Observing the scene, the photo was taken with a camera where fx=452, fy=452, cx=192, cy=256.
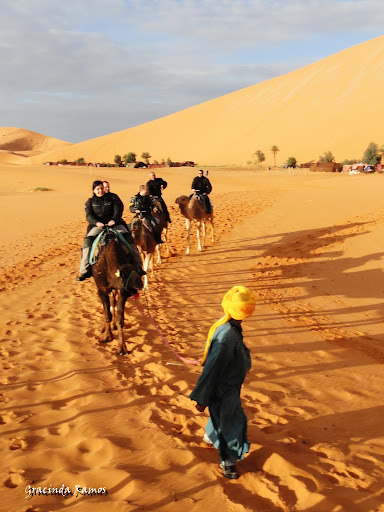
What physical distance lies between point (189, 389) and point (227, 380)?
201 centimetres

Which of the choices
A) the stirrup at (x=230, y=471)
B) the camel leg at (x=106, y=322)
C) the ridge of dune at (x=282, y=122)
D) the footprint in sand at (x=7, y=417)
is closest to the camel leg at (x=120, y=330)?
the camel leg at (x=106, y=322)

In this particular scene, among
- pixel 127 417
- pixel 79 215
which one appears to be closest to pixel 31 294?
pixel 127 417

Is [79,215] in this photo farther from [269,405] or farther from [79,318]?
[269,405]

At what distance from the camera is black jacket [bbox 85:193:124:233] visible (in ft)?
27.0


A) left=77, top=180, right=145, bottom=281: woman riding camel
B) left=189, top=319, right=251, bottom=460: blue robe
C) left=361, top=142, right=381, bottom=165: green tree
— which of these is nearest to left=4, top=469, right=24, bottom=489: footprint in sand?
left=189, top=319, right=251, bottom=460: blue robe

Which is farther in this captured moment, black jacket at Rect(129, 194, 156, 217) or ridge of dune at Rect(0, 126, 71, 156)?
ridge of dune at Rect(0, 126, 71, 156)

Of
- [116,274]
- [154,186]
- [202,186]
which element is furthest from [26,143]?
[116,274]

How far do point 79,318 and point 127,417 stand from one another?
402 centimetres

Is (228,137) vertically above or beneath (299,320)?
above

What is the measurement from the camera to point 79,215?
25938 millimetres

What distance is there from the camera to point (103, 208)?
822cm

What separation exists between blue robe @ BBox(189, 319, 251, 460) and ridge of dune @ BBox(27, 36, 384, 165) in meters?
74.3

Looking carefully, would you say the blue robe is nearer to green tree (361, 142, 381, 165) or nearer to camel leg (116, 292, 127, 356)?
camel leg (116, 292, 127, 356)

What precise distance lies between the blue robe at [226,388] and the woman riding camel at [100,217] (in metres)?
4.01
